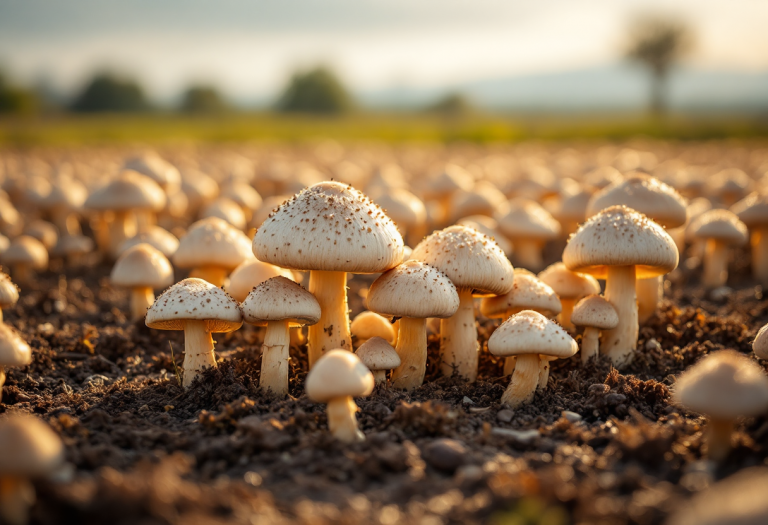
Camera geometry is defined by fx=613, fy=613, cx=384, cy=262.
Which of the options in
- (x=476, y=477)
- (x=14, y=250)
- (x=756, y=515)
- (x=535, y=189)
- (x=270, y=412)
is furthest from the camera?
(x=535, y=189)

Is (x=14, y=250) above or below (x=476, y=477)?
above

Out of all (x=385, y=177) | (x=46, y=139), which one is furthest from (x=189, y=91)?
(x=385, y=177)

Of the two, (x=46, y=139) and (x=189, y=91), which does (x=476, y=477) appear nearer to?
(x=46, y=139)

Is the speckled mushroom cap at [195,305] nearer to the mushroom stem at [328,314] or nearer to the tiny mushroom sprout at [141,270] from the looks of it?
the mushroom stem at [328,314]

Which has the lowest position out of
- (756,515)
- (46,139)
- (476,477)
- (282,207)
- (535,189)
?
(476,477)

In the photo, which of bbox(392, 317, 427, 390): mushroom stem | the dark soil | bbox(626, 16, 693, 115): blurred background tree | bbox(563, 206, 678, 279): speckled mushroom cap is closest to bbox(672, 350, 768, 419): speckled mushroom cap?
the dark soil

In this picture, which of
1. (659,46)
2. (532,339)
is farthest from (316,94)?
(532,339)

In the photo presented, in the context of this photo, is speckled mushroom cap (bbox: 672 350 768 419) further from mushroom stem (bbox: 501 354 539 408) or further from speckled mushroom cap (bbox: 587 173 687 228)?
speckled mushroom cap (bbox: 587 173 687 228)
